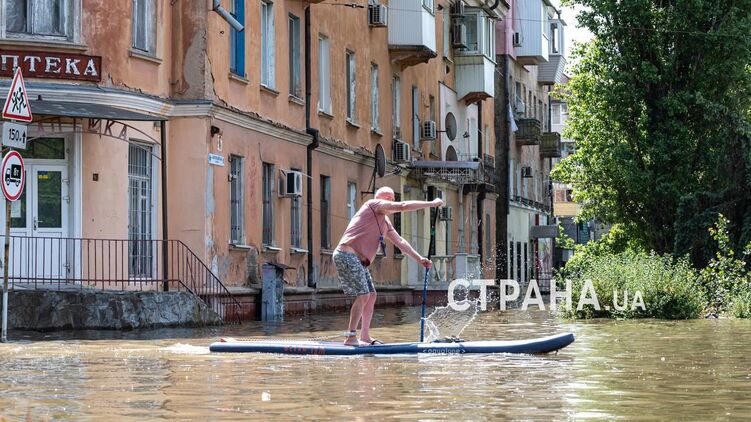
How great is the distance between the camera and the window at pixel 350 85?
3653cm

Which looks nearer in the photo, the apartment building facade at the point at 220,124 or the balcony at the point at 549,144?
the apartment building facade at the point at 220,124

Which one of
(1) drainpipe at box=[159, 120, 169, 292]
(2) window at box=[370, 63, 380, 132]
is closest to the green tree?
(2) window at box=[370, 63, 380, 132]

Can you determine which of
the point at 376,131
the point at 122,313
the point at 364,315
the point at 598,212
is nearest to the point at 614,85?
the point at 598,212

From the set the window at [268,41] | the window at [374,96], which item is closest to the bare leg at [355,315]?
the window at [268,41]

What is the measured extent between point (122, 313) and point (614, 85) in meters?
21.2

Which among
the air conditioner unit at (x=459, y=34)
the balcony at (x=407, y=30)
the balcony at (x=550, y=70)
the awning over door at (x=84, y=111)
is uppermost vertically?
the balcony at (x=550, y=70)

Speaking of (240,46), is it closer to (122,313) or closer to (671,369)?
(122,313)

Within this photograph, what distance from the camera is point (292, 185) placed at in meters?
30.8

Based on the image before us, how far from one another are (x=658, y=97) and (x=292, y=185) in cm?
1369

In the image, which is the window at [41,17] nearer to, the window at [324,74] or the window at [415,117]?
the window at [324,74]

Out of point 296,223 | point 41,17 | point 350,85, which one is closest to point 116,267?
point 41,17

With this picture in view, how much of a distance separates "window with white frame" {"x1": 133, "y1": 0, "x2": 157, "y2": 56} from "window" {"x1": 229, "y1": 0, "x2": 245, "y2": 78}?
258 cm

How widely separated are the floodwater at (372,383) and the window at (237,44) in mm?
10109

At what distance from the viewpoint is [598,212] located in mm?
42000
